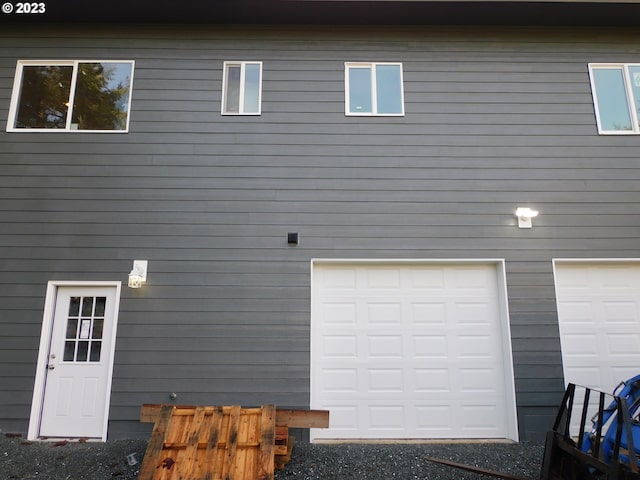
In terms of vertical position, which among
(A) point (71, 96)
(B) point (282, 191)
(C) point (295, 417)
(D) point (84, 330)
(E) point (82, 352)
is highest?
(A) point (71, 96)

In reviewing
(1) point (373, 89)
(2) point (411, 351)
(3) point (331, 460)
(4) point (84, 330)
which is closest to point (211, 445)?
(3) point (331, 460)

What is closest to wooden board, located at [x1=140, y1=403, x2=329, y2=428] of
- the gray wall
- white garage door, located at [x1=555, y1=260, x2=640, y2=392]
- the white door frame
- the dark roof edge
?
the gray wall

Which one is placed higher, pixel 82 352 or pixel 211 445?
pixel 82 352

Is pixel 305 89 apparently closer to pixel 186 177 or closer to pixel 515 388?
pixel 186 177

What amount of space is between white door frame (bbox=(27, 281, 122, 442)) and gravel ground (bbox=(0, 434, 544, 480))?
0.67 ft

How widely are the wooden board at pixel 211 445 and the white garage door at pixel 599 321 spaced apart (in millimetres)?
3711

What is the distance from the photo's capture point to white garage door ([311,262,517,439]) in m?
4.81

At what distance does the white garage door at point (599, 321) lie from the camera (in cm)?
492

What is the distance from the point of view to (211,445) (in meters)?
3.71

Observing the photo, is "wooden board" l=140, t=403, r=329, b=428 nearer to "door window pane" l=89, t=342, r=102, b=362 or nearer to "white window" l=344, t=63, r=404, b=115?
"door window pane" l=89, t=342, r=102, b=362

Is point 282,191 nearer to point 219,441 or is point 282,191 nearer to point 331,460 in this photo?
point 219,441

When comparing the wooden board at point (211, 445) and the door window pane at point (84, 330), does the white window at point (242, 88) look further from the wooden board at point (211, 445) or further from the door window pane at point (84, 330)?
the wooden board at point (211, 445)

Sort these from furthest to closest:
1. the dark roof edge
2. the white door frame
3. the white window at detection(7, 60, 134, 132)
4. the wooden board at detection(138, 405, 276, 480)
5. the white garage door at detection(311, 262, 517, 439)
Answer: the white window at detection(7, 60, 134, 132) → the dark roof edge → the white garage door at detection(311, 262, 517, 439) → the white door frame → the wooden board at detection(138, 405, 276, 480)

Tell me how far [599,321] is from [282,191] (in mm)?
4277
